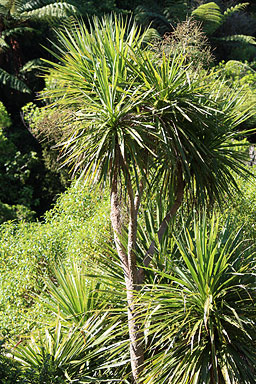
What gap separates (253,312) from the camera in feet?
14.2

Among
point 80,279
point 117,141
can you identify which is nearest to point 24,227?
point 80,279

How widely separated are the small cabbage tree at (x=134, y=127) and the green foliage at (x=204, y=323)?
0.94ft

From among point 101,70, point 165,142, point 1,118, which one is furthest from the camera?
point 1,118

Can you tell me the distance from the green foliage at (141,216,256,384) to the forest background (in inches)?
26.8

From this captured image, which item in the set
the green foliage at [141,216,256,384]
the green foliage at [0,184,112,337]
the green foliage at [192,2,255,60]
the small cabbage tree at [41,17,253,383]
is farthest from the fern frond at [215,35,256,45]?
the green foliage at [141,216,256,384]

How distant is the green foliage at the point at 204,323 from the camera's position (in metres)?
4.09

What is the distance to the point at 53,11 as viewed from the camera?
1363 centimetres

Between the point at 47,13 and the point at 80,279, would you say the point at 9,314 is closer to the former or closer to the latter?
the point at 80,279

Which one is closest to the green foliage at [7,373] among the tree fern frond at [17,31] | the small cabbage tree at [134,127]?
the small cabbage tree at [134,127]

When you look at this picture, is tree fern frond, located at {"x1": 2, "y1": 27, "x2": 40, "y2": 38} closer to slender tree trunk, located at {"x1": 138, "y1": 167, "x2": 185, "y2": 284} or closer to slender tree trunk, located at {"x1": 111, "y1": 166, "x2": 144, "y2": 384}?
slender tree trunk, located at {"x1": 138, "y1": 167, "x2": 185, "y2": 284}

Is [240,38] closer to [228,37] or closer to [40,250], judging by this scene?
[228,37]

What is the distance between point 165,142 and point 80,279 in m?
2.05

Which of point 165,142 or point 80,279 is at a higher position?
point 165,142

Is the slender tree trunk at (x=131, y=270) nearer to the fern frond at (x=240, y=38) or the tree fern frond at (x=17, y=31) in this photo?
the tree fern frond at (x=17, y=31)
